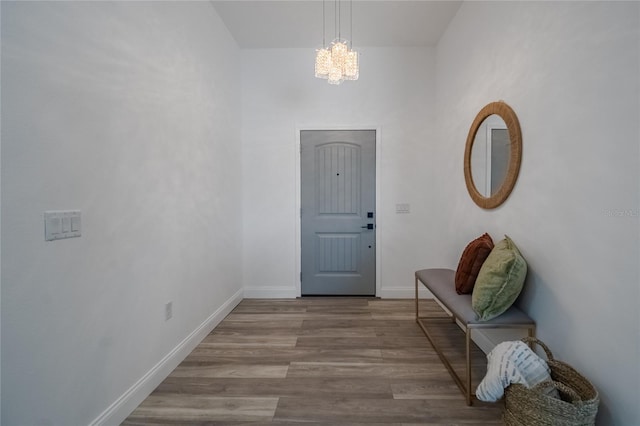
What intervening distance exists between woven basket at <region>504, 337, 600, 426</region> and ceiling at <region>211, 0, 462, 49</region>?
10.2 ft

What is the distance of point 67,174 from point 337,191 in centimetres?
269

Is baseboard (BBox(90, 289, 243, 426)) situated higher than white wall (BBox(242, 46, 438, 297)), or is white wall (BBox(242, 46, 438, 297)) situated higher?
white wall (BBox(242, 46, 438, 297))

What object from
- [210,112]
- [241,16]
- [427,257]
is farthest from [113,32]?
[427,257]

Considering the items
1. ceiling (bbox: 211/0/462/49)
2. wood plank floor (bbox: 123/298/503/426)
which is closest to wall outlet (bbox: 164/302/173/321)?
wood plank floor (bbox: 123/298/503/426)

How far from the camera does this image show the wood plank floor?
163cm

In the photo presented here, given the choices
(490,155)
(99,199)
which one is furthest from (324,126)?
(99,199)

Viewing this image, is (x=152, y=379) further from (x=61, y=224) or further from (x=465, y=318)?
(x=465, y=318)

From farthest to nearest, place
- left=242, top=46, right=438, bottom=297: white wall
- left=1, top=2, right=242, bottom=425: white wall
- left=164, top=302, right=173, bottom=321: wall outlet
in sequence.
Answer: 1. left=242, top=46, right=438, bottom=297: white wall
2. left=164, top=302, right=173, bottom=321: wall outlet
3. left=1, top=2, right=242, bottom=425: white wall

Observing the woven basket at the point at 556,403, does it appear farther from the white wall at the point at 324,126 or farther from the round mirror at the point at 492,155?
the white wall at the point at 324,126

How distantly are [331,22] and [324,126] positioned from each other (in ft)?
3.58

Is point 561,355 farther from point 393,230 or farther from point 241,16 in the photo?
point 241,16

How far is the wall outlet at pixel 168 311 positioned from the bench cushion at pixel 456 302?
2015mm

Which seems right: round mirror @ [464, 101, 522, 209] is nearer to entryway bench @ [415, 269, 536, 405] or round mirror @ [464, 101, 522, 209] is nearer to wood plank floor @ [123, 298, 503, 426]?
entryway bench @ [415, 269, 536, 405]

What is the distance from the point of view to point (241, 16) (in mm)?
2871
